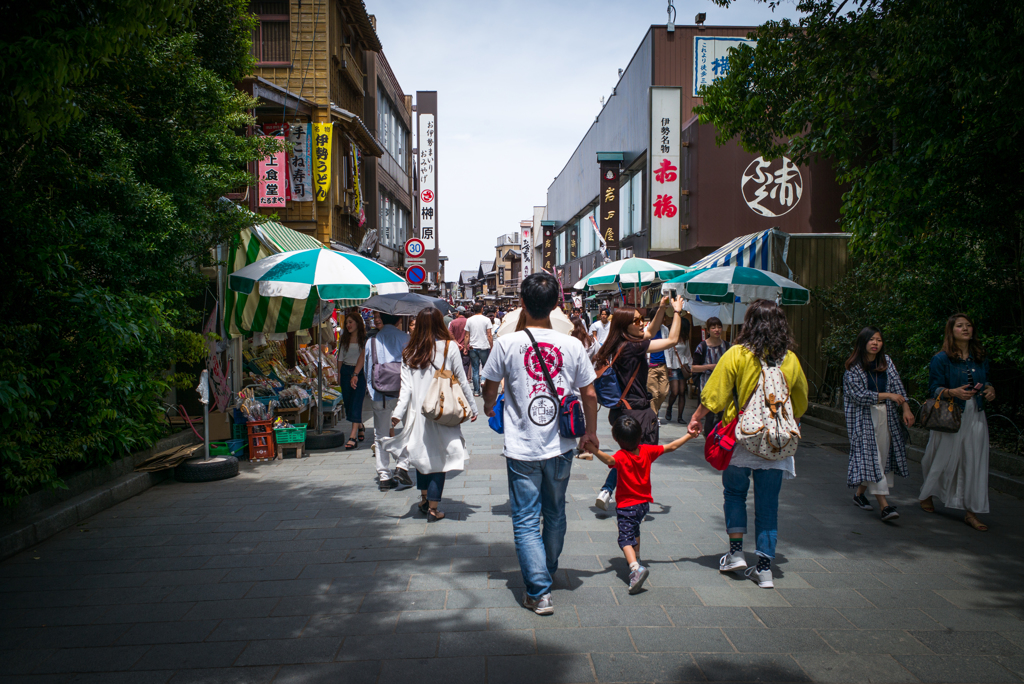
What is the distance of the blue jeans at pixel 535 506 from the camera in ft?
12.8

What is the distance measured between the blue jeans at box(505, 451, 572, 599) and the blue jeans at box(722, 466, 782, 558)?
122 centimetres

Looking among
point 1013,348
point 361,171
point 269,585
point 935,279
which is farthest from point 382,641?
point 361,171

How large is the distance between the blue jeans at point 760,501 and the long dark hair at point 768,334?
75 centimetres

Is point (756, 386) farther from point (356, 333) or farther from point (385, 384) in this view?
point (356, 333)

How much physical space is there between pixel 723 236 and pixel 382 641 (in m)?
14.4

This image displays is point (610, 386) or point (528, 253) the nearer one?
point (610, 386)

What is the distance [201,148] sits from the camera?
767 centimetres

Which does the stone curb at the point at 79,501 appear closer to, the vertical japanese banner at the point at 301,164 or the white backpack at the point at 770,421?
the white backpack at the point at 770,421

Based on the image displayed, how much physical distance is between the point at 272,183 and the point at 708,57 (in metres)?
13.9

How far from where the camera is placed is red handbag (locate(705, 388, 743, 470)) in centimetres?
436

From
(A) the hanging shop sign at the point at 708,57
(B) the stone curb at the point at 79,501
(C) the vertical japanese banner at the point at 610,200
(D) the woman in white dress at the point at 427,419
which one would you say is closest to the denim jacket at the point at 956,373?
(D) the woman in white dress at the point at 427,419

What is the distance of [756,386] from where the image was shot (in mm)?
4340

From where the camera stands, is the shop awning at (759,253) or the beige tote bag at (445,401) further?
the shop awning at (759,253)

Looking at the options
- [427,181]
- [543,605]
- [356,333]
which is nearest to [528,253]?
[427,181]
